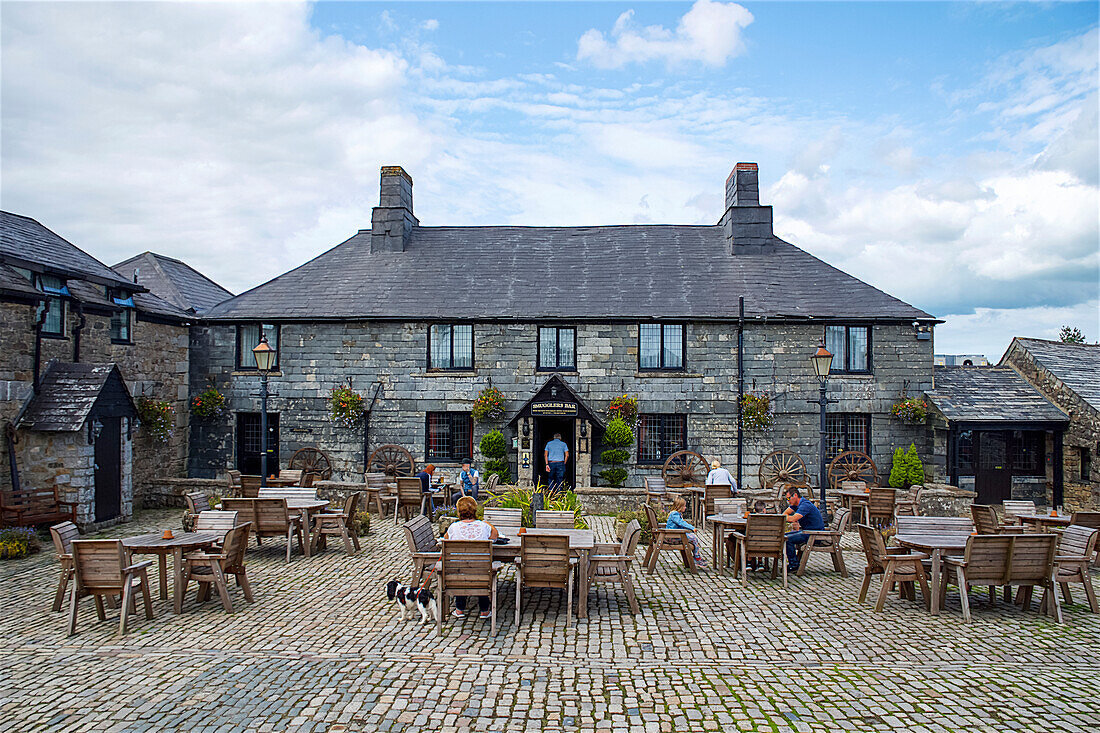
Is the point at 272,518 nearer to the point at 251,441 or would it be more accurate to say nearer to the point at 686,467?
the point at 251,441

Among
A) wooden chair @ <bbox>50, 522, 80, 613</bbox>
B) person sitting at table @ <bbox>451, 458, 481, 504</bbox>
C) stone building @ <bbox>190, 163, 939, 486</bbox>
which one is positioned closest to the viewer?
wooden chair @ <bbox>50, 522, 80, 613</bbox>

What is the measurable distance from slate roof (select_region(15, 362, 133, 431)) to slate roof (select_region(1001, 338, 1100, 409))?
21.7 meters

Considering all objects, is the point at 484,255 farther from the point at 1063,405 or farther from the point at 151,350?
the point at 1063,405

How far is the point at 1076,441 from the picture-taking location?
54.2ft

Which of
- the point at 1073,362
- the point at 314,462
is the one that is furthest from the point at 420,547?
the point at 1073,362

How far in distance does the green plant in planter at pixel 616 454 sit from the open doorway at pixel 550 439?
103cm

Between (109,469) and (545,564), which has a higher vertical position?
(109,469)

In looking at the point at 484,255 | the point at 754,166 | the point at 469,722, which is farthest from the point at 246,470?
the point at 754,166

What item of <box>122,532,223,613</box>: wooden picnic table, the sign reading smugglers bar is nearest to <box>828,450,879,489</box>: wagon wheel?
the sign reading smugglers bar

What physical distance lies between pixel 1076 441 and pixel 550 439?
12827 millimetres

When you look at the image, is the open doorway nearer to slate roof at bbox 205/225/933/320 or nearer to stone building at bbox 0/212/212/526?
slate roof at bbox 205/225/933/320

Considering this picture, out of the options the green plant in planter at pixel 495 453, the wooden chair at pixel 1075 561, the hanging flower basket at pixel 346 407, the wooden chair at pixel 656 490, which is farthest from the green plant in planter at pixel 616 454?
the wooden chair at pixel 1075 561

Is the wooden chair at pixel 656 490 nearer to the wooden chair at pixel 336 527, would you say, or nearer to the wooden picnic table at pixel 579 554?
the wooden chair at pixel 336 527

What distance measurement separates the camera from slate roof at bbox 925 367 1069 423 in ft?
54.5
